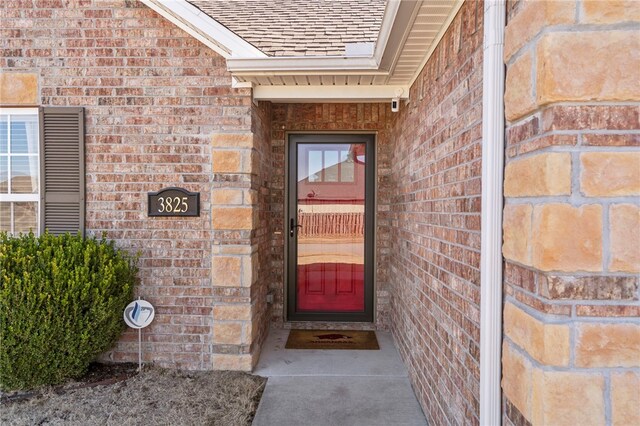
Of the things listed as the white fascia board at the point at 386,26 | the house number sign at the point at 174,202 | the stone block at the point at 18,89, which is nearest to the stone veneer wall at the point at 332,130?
the house number sign at the point at 174,202

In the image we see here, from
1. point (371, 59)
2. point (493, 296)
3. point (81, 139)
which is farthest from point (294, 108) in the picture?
point (493, 296)

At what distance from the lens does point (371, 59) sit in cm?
319

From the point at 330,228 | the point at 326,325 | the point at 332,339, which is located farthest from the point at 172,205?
the point at 326,325

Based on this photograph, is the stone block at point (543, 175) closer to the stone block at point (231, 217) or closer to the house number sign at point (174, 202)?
the stone block at point (231, 217)

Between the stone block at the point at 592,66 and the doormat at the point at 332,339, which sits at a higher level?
the stone block at the point at 592,66

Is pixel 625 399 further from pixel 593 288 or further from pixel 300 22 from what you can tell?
pixel 300 22

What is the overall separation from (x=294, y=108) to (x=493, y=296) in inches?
145

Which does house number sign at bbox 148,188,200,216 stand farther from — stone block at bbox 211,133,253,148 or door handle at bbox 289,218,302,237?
door handle at bbox 289,218,302,237

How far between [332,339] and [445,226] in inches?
98.8

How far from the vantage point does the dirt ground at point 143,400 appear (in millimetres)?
2797

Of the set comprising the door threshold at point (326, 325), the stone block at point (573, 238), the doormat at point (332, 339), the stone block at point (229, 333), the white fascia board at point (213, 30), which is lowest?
the doormat at point (332, 339)

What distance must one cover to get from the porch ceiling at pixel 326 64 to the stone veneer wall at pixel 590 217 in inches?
56.5

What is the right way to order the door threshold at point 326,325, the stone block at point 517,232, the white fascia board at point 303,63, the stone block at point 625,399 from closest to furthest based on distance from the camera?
the stone block at point 625,399 → the stone block at point 517,232 → the white fascia board at point 303,63 → the door threshold at point 326,325

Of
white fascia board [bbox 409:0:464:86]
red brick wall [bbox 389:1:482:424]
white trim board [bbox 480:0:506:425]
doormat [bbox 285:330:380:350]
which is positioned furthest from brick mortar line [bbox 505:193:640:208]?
doormat [bbox 285:330:380:350]
